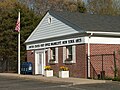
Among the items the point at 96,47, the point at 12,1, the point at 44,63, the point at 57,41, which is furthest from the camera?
the point at 12,1

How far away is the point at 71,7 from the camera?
61781 millimetres

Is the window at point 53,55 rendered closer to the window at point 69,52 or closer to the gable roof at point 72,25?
the gable roof at point 72,25

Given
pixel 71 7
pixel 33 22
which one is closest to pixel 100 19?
pixel 33 22

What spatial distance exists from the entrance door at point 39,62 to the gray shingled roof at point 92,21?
14.1 ft

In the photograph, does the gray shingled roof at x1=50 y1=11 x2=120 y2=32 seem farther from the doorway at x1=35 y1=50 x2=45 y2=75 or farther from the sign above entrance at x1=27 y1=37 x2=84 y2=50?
the doorway at x1=35 y1=50 x2=45 y2=75

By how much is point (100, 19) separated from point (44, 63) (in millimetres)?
6432

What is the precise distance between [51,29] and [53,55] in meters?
2.31

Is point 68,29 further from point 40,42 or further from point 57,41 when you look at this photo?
point 40,42

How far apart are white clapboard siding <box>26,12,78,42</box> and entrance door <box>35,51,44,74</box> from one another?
152 cm

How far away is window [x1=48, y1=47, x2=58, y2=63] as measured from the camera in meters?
Result: 31.0

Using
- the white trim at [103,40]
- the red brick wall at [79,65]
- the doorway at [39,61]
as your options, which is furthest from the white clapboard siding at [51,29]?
the white trim at [103,40]

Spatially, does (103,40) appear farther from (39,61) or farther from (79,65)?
(39,61)

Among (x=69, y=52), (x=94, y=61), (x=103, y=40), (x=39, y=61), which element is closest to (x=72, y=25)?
(x=69, y=52)

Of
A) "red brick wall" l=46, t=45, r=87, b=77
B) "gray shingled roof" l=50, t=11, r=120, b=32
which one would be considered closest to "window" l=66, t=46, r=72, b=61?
"red brick wall" l=46, t=45, r=87, b=77
